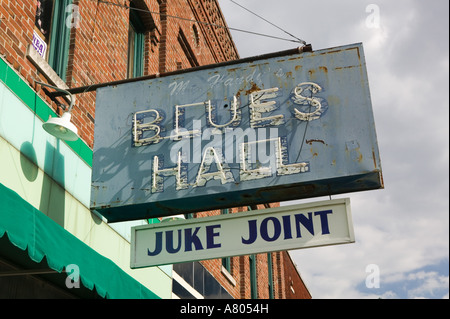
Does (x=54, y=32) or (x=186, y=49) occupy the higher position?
(x=186, y=49)

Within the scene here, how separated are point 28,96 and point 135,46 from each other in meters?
4.62

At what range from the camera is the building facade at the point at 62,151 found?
6.32 metres

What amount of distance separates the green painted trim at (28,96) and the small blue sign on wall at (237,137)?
65 centimetres

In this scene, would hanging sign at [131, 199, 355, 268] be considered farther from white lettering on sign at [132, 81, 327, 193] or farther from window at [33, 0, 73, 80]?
window at [33, 0, 73, 80]

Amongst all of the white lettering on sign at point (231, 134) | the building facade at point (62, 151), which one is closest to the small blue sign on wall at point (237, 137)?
the white lettering on sign at point (231, 134)

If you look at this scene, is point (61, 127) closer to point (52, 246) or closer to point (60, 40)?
point (52, 246)

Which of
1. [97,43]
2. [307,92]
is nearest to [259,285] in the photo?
[97,43]

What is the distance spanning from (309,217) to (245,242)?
739 millimetres

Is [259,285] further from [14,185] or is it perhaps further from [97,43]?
[14,185]

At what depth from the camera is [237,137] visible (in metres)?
6.98

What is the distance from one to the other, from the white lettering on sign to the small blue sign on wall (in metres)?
0.01

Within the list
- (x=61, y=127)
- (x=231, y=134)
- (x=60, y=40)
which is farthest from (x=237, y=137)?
(x=60, y=40)

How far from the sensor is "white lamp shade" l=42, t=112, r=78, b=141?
6.96 meters

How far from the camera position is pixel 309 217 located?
6.39m
